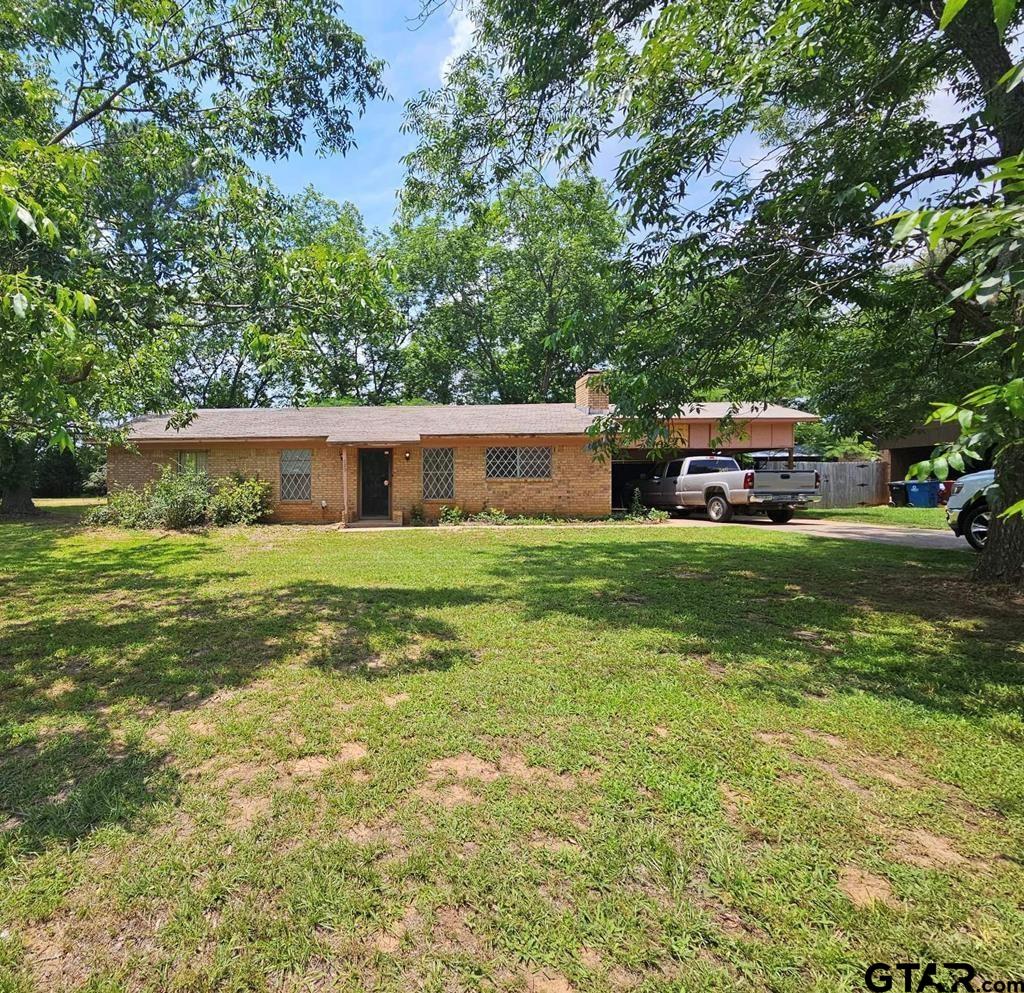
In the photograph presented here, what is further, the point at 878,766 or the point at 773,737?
the point at 773,737

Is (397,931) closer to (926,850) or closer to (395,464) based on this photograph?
(926,850)

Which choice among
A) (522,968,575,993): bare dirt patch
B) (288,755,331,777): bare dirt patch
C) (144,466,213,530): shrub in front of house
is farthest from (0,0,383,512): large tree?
(144,466,213,530): shrub in front of house

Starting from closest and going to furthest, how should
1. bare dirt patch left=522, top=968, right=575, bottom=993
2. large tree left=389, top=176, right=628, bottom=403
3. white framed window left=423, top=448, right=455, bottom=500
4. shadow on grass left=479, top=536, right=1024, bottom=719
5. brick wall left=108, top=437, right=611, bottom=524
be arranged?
bare dirt patch left=522, top=968, right=575, bottom=993, shadow on grass left=479, top=536, right=1024, bottom=719, brick wall left=108, top=437, right=611, bottom=524, white framed window left=423, top=448, right=455, bottom=500, large tree left=389, top=176, right=628, bottom=403

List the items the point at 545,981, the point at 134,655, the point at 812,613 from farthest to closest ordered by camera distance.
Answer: the point at 812,613
the point at 134,655
the point at 545,981

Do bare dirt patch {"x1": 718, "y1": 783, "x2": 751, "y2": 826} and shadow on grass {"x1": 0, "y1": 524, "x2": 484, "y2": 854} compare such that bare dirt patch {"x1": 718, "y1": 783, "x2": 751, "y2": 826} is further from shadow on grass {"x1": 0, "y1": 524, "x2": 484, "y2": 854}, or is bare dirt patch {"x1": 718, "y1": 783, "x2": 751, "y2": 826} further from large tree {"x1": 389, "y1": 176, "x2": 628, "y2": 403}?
large tree {"x1": 389, "y1": 176, "x2": 628, "y2": 403}

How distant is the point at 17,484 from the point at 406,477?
12.7 m

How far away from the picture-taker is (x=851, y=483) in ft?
72.1

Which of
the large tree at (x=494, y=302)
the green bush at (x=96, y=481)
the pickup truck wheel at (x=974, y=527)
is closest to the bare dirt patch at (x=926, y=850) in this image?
the pickup truck wheel at (x=974, y=527)

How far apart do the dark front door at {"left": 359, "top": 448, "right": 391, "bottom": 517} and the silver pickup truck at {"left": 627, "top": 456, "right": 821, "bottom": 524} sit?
8.68 m

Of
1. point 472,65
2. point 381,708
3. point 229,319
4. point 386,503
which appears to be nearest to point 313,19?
point 472,65

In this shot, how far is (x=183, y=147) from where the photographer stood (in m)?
5.71

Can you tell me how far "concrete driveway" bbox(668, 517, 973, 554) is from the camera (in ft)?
34.9

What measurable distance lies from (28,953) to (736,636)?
4.92 m

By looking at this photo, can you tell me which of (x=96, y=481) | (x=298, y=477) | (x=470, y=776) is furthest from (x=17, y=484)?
(x=470, y=776)
